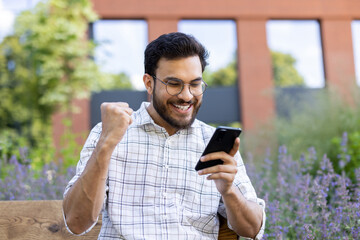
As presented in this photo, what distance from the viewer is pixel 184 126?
7.15 ft

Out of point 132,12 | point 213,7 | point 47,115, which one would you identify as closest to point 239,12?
point 213,7

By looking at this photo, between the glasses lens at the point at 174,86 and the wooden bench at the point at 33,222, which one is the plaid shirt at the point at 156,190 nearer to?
the glasses lens at the point at 174,86

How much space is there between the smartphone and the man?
0.06 metres

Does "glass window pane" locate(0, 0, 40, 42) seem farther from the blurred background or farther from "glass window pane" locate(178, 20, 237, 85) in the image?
"glass window pane" locate(178, 20, 237, 85)

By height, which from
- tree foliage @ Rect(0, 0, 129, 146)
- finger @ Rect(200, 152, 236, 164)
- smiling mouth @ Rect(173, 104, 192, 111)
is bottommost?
→ finger @ Rect(200, 152, 236, 164)

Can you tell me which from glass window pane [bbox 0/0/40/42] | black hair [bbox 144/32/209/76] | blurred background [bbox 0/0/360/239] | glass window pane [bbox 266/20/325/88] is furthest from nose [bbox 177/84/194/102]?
glass window pane [bbox 266/20/325/88]

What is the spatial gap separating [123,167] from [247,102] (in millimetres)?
11415

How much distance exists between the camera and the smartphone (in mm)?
1739

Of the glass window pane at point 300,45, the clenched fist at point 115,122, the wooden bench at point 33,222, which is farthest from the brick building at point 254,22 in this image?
the clenched fist at point 115,122

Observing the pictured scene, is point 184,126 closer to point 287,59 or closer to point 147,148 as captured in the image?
point 147,148

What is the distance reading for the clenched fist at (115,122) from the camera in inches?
69.7

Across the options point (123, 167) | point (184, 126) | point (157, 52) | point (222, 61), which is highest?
point (222, 61)

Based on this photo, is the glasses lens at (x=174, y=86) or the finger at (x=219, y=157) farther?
the glasses lens at (x=174, y=86)

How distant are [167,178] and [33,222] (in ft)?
2.41
